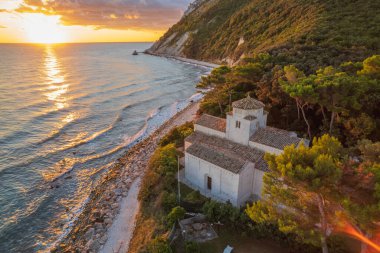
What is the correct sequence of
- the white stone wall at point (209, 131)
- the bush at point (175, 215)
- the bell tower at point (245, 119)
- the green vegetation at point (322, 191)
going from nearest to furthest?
1. the green vegetation at point (322, 191)
2. the bush at point (175, 215)
3. the bell tower at point (245, 119)
4. the white stone wall at point (209, 131)

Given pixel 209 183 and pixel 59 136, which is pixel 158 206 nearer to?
pixel 209 183

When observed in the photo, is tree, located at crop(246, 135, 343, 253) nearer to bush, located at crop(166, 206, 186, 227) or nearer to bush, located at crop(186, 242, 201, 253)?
bush, located at crop(186, 242, 201, 253)

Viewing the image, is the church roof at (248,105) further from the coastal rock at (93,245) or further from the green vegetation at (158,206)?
the coastal rock at (93,245)

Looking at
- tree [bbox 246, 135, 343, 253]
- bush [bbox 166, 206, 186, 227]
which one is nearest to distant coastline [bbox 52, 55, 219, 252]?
bush [bbox 166, 206, 186, 227]

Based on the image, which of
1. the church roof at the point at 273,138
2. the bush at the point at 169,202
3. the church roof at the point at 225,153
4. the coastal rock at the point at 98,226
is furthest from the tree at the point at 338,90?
the coastal rock at the point at 98,226

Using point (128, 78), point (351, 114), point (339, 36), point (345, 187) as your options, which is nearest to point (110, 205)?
point (345, 187)

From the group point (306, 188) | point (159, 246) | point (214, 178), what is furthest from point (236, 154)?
point (306, 188)
